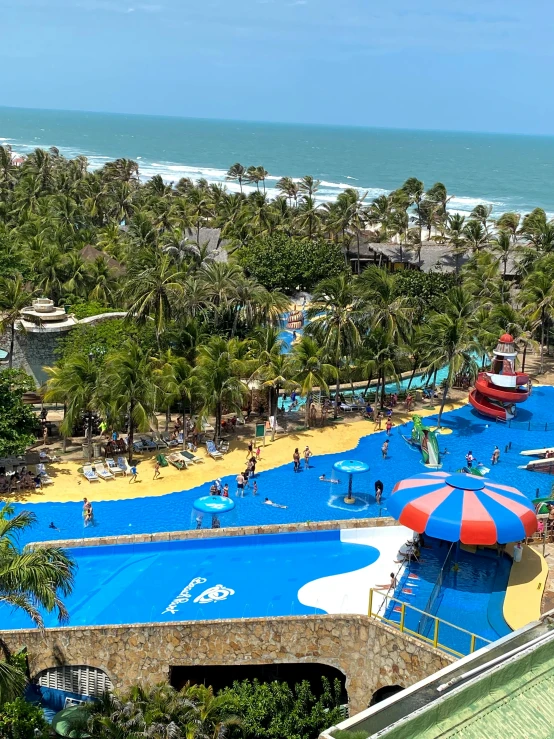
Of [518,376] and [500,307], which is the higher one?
[500,307]

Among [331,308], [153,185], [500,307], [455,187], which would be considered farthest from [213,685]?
[455,187]

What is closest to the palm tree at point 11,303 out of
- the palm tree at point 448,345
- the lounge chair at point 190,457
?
the lounge chair at point 190,457

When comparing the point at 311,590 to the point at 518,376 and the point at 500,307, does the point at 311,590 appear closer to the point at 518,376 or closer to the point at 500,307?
the point at 518,376

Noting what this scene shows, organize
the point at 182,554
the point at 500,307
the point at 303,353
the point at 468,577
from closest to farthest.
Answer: the point at 468,577 < the point at 182,554 < the point at 303,353 < the point at 500,307

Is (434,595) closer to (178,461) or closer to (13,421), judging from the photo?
(178,461)

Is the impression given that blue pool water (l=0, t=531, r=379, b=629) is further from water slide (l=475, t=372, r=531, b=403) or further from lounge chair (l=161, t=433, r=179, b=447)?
water slide (l=475, t=372, r=531, b=403)
